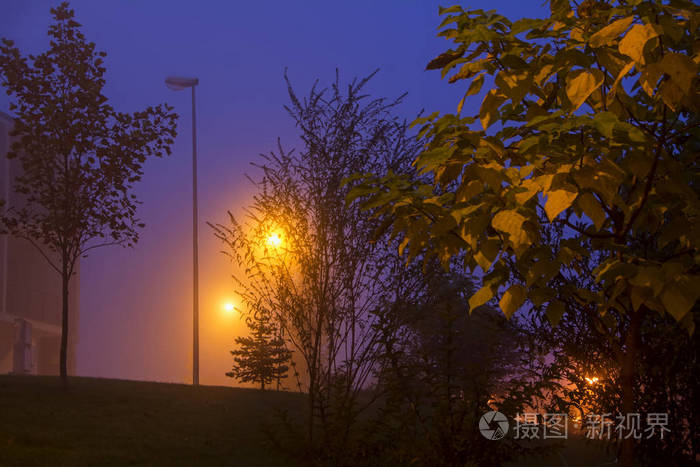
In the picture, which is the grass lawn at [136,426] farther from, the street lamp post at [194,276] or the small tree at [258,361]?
the small tree at [258,361]

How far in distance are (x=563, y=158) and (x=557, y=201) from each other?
0.29 metres

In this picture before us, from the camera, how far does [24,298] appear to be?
4206cm

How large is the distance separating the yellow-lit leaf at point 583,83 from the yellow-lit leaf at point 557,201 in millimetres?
434

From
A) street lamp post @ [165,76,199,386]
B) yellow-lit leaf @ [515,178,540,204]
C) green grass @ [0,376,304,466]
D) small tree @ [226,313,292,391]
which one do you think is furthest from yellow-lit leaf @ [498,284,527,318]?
small tree @ [226,313,292,391]

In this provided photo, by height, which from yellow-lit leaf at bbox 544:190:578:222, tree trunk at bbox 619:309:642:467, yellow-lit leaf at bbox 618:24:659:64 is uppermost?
yellow-lit leaf at bbox 618:24:659:64

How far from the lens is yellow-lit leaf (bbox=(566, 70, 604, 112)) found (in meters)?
3.01

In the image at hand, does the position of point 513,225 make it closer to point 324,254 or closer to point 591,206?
point 591,206

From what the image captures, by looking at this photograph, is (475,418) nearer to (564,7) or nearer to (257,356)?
(564,7)

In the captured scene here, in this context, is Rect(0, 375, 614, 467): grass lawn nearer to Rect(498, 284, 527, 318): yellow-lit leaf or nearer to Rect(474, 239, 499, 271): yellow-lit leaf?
Rect(498, 284, 527, 318): yellow-lit leaf

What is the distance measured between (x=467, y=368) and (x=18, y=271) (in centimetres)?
4213

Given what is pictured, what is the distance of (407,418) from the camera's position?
7707 millimetres

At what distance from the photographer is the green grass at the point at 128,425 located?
10.7 m

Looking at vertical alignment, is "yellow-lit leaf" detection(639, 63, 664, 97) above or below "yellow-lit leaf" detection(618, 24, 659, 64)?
below

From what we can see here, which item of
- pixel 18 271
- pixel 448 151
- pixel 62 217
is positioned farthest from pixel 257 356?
pixel 448 151
